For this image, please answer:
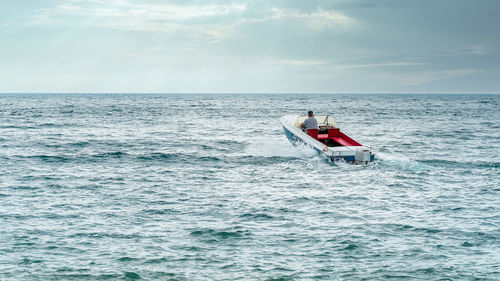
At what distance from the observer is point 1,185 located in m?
16.5

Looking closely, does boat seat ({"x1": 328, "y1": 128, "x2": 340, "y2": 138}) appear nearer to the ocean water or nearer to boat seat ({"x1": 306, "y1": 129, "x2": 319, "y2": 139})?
boat seat ({"x1": 306, "y1": 129, "x2": 319, "y2": 139})

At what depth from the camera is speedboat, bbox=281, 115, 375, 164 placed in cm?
1956

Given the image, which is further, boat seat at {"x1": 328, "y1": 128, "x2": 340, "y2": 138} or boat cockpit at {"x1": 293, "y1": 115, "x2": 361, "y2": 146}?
boat seat at {"x1": 328, "y1": 128, "x2": 340, "y2": 138}

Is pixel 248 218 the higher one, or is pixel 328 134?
pixel 328 134

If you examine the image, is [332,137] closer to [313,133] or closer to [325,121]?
[313,133]

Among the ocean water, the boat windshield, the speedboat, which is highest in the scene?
the boat windshield

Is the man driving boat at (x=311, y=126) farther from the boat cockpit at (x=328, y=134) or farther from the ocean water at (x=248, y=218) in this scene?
the ocean water at (x=248, y=218)

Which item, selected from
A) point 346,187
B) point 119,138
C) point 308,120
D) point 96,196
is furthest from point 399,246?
point 119,138

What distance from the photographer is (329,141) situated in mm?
23172

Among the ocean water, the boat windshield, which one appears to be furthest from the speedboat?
the ocean water

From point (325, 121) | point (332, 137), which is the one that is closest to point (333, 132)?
point (332, 137)

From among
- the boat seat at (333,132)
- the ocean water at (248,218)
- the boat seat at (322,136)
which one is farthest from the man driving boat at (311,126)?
the ocean water at (248,218)

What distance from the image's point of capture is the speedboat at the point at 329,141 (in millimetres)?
19562

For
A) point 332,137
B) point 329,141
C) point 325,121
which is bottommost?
point 329,141
